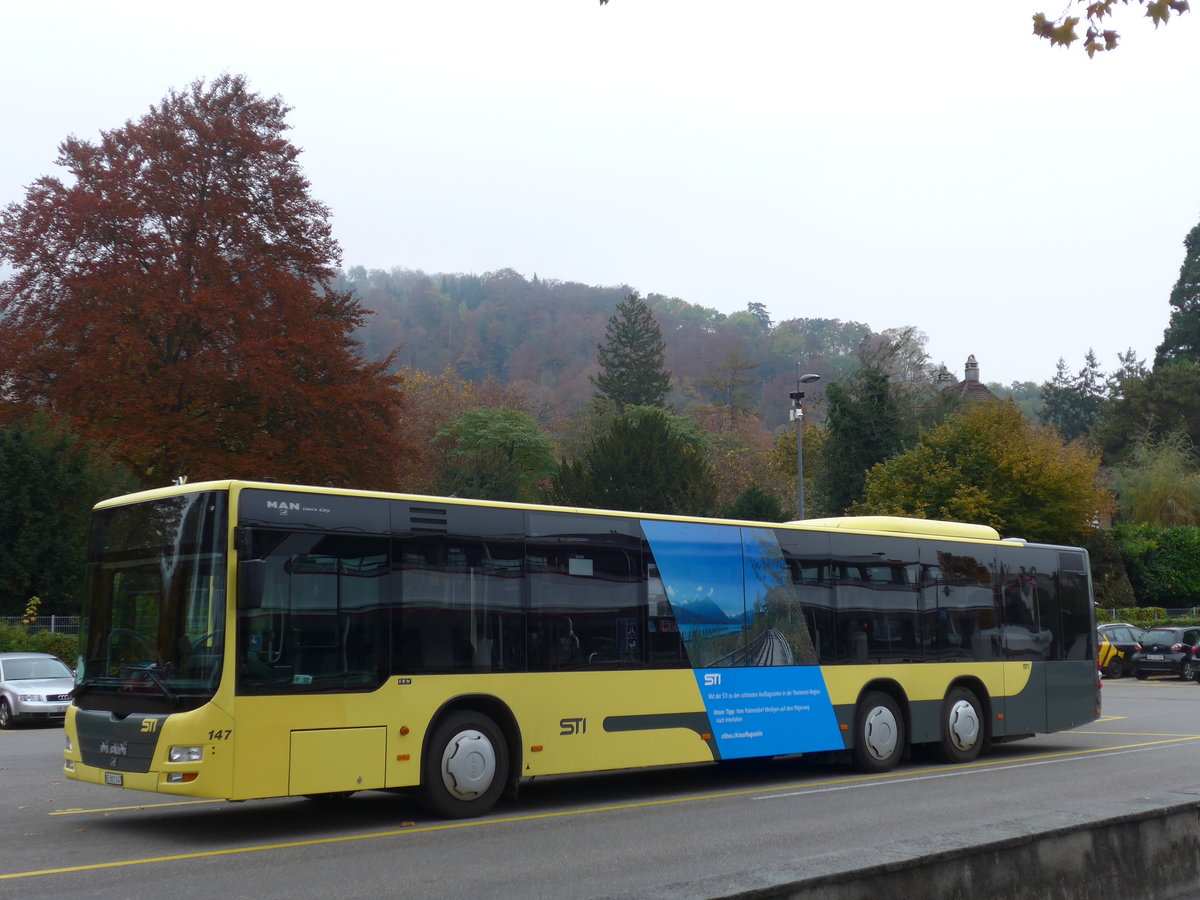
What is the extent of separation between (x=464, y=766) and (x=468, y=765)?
46 millimetres

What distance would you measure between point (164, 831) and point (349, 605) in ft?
8.25

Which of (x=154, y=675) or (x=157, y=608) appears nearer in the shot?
(x=154, y=675)

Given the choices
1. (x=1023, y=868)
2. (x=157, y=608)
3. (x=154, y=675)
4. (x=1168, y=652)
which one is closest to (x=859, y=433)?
(x=1168, y=652)

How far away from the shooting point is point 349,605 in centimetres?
1081

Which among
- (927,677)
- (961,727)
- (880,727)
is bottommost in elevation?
(961,727)

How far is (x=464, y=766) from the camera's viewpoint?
1140 centimetres

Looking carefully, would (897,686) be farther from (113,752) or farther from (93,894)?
(93,894)

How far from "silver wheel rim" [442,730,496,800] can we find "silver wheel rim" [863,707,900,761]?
5538mm

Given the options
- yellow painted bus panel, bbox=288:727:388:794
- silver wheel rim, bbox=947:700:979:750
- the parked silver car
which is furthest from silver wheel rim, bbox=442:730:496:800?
the parked silver car

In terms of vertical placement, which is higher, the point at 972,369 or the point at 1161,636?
the point at 972,369

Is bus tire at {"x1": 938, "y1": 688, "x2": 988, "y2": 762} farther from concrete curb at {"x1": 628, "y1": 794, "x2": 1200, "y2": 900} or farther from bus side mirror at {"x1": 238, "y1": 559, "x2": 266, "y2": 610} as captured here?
bus side mirror at {"x1": 238, "y1": 559, "x2": 266, "y2": 610}

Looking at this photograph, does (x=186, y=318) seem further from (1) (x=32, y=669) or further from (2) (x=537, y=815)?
(2) (x=537, y=815)

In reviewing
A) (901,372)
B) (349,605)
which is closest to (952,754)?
(349,605)

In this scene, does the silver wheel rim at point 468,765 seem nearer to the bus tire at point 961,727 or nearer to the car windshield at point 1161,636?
the bus tire at point 961,727
